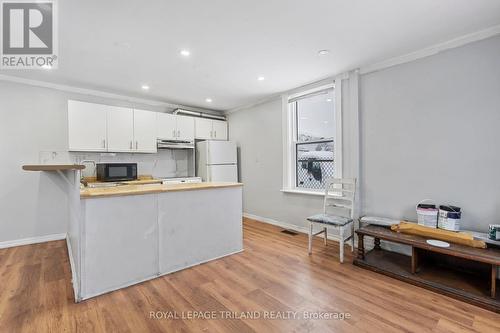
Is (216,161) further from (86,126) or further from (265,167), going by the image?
(86,126)

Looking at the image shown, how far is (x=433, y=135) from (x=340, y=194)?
1.34m

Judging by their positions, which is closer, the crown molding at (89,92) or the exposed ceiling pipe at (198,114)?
the crown molding at (89,92)

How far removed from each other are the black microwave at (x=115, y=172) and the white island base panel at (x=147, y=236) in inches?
61.6

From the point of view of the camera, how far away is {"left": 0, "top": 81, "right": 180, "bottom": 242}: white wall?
11.4 ft

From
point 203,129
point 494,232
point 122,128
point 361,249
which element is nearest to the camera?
point 494,232

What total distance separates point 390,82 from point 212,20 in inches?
90.3

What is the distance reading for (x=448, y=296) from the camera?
6.83 ft

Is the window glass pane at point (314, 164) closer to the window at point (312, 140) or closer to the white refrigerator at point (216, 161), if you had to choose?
the window at point (312, 140)

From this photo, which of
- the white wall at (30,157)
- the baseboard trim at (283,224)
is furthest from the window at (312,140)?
the white wall at (30,157)

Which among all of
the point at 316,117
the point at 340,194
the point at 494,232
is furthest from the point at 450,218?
the point at 316,117

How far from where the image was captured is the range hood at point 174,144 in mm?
4587

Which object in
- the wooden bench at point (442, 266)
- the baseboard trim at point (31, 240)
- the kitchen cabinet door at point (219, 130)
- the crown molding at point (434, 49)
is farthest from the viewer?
the kitchen cabinet door at point (219, 130)

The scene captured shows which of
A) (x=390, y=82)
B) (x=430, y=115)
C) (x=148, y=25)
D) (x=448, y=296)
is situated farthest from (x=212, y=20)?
(x=448, y=296)

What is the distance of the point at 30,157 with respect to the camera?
3.63 m
